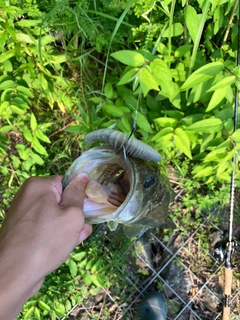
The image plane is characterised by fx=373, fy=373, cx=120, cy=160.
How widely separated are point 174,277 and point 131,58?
5.99ft

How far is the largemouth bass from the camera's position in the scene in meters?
1.28

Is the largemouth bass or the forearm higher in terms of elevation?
the largemouth bass

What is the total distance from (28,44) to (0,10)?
35 centimetres

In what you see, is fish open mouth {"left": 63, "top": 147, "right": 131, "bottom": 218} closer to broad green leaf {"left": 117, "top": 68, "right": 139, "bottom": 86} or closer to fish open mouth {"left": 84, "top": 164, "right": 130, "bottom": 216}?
fish open mouth {"left": 84, "top": 164, "right": 130, "bottom": 216}

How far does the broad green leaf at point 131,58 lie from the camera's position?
1.66 metres

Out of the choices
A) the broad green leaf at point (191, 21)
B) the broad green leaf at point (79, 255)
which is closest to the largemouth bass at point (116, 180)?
the broad green leaf at point (191, 21)

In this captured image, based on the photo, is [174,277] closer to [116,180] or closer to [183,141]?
[183,141]

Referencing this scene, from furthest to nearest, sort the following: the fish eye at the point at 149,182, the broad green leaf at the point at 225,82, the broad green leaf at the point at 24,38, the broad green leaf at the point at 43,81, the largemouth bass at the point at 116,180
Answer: the broad green leaf at the point at 43,81
the broad green leaf at the point at 24,38
the broad green leaf at the point at 225,82
the fish eye at the point at 149,182
the largemouth bass at the point at 116,180

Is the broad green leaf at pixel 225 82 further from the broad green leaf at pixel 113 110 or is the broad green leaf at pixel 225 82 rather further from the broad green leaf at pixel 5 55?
the broad green leaf at pixel 5 55

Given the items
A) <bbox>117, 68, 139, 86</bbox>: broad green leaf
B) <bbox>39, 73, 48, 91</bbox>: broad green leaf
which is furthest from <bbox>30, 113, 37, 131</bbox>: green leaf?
<bbox>117, 68, 139, 86</bbox>: broad green leaf

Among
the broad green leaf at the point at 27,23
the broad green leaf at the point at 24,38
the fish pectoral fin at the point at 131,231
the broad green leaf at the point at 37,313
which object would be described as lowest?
the broad green leaf at the point at 37,313

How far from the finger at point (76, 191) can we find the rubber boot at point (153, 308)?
166cm

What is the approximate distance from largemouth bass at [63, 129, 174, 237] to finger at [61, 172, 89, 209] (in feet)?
0.07

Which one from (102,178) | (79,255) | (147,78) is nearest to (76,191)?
(102,178)
